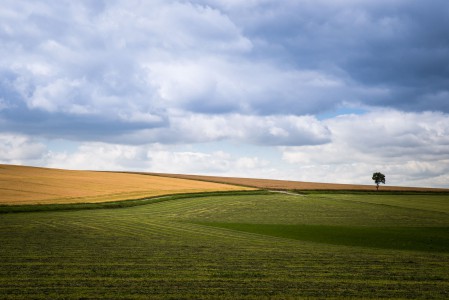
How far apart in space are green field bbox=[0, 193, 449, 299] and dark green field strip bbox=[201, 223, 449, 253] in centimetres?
9

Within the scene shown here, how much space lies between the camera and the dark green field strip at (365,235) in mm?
29969

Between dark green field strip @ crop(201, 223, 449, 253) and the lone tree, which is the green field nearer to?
dark green field strip @ crop(201, 223, 449, 253)

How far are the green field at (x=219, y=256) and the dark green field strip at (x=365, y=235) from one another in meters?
0.09

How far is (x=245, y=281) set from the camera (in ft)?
53.4

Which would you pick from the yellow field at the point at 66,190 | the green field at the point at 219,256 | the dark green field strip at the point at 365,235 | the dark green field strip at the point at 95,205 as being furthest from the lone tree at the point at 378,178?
the dark green field strip at the point at 365,235

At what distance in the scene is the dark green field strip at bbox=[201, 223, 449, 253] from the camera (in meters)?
30.0

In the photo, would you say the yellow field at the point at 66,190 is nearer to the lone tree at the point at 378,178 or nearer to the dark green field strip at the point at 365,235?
the dark green field strip at the point at 365,235

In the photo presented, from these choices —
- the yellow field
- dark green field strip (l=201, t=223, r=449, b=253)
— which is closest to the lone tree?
the yellow field

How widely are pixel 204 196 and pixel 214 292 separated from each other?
54.9 m

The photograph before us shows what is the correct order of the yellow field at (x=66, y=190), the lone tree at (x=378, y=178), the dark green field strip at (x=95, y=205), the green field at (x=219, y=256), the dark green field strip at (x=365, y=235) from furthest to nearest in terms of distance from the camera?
the lone tree at (x=378, y=178) < the yellow field at (x=66, y=190) < the dark green field strip at (x=95, y=205) < the dark green field strip at (x=365, y=235) < the green field at (x=219, y=256)

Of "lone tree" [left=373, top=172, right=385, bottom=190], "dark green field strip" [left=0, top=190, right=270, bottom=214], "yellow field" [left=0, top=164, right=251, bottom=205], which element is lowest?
"dark green field strip" [left=0, top=190, right=270, bottom=214]

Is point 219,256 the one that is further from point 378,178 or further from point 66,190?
point 378,178

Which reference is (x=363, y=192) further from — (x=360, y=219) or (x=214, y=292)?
(x=214, y=292)

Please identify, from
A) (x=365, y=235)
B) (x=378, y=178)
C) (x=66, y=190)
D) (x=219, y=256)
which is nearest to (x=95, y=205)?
(x=66, y=190)
